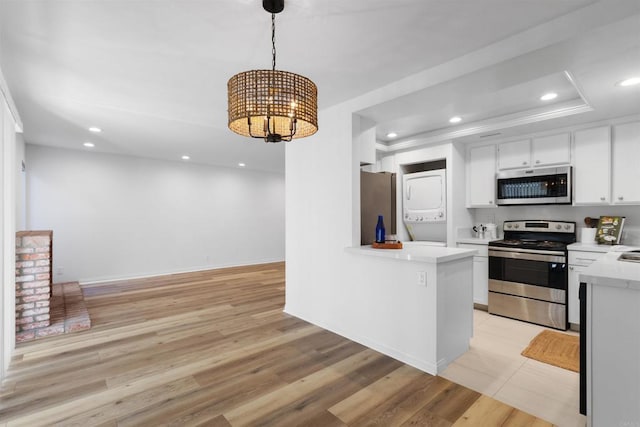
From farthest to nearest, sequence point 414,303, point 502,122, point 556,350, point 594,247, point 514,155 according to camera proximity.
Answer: point 514,155 → point 502,122 → point 594,247 → point 556,350 → point 414,303

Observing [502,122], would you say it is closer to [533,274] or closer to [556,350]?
[533,274]

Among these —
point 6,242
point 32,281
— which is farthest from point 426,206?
point 32,281

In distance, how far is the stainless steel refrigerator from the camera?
3.42 metres

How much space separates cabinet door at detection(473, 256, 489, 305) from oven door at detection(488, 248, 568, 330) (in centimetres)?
10

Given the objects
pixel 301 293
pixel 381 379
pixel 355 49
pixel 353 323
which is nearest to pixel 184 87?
pixel 355 49

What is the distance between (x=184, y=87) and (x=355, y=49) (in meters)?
1.70

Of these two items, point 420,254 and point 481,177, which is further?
point 481,177

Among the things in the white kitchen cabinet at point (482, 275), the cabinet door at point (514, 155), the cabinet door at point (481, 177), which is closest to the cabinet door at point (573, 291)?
the white kitchen cabinet at point (482, 275)

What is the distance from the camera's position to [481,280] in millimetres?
4098

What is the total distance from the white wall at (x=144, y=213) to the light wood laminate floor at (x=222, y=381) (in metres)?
2.60

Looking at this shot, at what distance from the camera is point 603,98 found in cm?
284

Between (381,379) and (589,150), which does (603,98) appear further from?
(381,379)

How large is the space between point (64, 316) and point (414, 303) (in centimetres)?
410

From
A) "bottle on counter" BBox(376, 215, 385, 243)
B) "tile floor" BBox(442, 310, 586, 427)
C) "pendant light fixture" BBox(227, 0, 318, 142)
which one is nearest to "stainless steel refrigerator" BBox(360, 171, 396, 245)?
"bottle on counter" BBox(376, 215, 385, 243)
